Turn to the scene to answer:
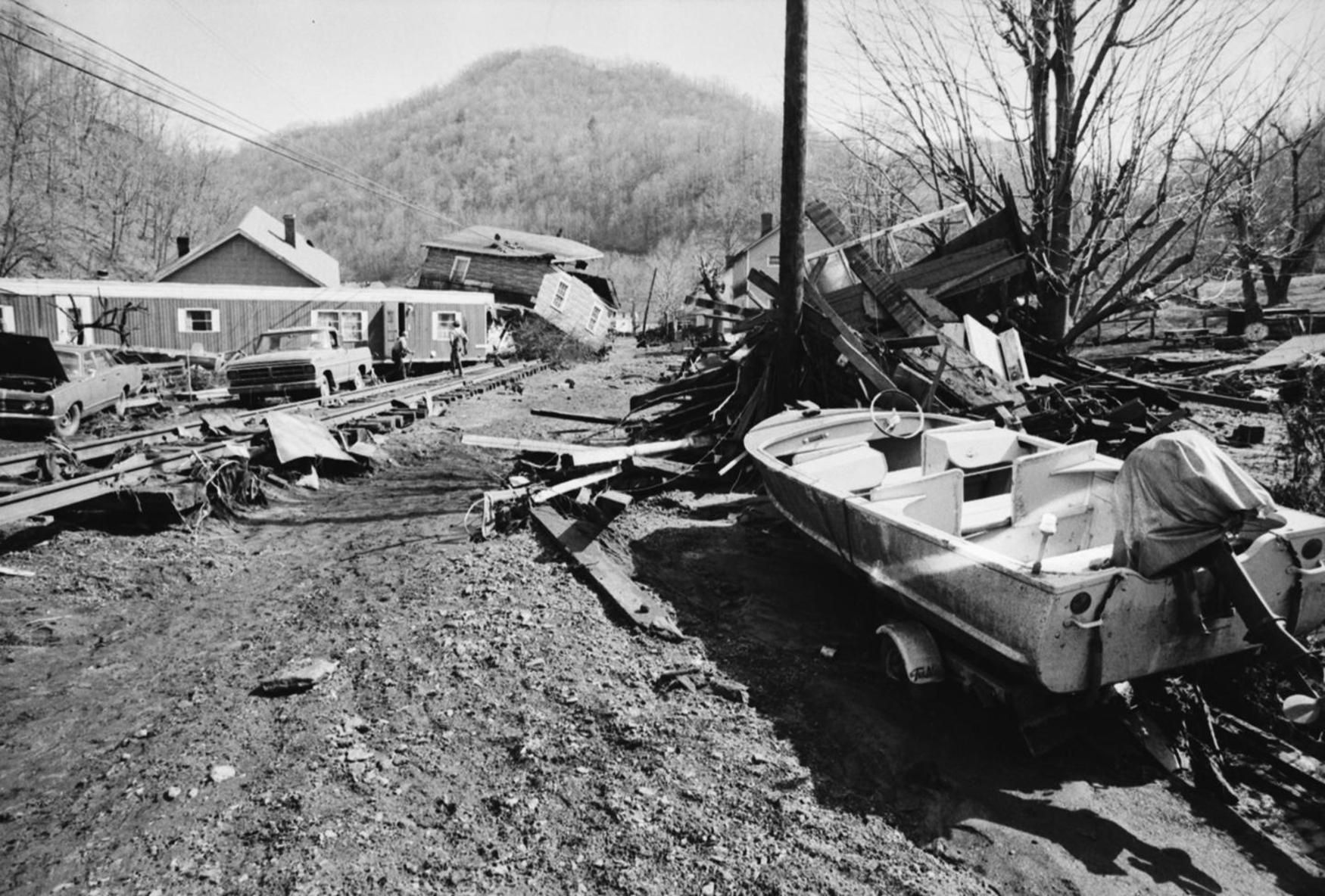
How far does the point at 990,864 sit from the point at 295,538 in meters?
7.47

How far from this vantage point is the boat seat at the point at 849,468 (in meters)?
6.47

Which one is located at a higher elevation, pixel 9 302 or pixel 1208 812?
pixel 9 302

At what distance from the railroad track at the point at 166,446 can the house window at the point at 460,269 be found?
2006 cm

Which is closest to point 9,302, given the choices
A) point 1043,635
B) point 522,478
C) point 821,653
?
point 522,478

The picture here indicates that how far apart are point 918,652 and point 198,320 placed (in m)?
30.3

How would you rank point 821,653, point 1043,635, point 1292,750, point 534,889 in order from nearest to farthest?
point 534,889 → point 1043,635 → point 1292,750 → point 821,653

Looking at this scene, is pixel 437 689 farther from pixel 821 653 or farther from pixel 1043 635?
pixel 1043 635

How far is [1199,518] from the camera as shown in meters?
3.55

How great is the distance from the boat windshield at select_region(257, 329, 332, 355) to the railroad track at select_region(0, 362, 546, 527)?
163cm

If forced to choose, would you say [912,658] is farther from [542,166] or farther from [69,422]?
[542,166]

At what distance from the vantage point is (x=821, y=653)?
5.47 m

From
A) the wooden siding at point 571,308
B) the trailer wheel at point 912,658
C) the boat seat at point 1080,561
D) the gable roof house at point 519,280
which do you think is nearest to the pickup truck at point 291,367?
the trailer wheel at point 912,658

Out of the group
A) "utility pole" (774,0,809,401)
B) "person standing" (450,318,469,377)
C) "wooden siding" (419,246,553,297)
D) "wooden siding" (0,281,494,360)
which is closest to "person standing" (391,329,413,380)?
"wooden siding" (0,281,494,360)

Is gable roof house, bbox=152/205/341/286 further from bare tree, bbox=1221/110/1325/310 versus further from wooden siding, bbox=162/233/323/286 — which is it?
bare tree, bbox=1221/110/1325/310
